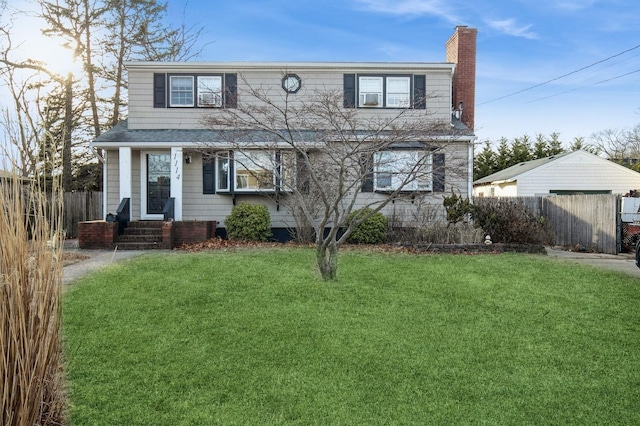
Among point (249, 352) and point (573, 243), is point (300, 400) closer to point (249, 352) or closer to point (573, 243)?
point (249, 352)

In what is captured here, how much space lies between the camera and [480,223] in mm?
12555

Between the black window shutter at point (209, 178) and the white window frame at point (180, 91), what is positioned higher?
the white window frame at point (180, 91)

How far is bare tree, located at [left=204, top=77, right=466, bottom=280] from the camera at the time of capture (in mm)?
7828

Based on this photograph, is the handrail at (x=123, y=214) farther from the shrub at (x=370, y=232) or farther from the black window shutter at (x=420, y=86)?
the black window shutter at (x=420, y=86)

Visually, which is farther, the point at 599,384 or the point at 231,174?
the point at 231,174

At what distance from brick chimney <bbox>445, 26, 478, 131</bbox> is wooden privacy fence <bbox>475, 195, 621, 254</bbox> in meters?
3.44

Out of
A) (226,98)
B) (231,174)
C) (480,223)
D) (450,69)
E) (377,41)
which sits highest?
(377,41)

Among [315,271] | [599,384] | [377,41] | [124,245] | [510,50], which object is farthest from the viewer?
[510,50]

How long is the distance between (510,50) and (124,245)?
1500 centimetres

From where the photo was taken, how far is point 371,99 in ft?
47.1

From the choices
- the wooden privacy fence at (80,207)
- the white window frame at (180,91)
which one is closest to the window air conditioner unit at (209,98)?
the white window frame at (180,91)

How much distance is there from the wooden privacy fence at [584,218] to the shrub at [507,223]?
1289mm

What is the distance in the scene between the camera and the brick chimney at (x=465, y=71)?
15.8 metres

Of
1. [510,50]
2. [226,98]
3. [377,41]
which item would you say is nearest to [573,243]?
[510,50]
